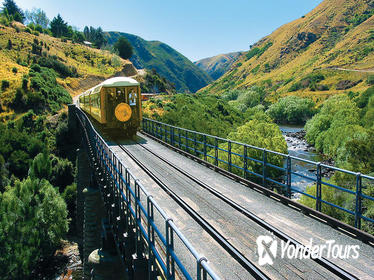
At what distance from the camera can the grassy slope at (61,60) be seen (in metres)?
53.6

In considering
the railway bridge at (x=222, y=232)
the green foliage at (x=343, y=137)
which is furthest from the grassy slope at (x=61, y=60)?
the green foliage at (x=343, y=137)

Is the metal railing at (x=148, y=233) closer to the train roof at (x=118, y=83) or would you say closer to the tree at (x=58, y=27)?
the train roof at (x=118, y=83)

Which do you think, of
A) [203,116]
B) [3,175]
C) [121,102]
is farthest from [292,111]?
[121,102]

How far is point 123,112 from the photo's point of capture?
1870 cm

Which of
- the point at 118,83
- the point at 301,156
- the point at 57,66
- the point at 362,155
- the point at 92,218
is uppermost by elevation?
the point at 57,66

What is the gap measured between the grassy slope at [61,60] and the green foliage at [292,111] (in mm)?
46493

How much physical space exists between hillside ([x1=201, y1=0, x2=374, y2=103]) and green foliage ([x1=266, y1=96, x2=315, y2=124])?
14.9m

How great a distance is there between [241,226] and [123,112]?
526 inches

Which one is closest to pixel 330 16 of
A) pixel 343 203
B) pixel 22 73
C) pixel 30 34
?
pixel 30 34

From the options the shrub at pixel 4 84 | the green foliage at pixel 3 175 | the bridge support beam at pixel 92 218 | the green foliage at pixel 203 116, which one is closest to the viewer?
the bridge support beam at pixel 92 218

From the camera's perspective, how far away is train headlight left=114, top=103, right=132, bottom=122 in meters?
18.5

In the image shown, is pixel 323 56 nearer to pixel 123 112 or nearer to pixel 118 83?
pixel 118 83

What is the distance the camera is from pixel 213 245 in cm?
614

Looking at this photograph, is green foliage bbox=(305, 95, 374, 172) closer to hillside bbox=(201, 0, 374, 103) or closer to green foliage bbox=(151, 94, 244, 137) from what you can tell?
green foliage bbox=(151, 94, 244, 137)
